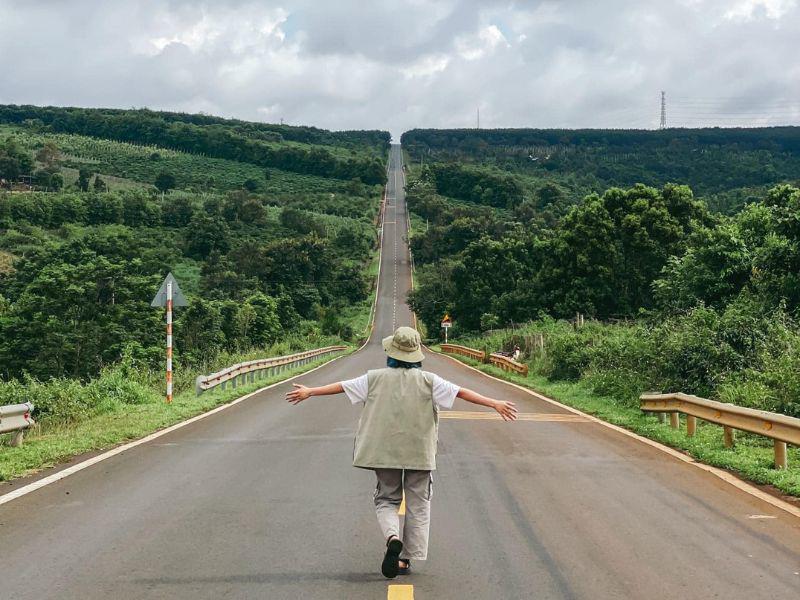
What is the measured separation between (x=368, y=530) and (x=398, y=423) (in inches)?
61.3

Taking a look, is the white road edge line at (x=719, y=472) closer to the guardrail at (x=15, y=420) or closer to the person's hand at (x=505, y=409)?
the person's hand at (x=505, y=409)

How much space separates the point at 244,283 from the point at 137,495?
74.1m

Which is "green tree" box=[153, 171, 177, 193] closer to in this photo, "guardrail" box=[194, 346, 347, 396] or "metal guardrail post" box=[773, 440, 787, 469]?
"guardrail" box=[194, 346, 347, 396]

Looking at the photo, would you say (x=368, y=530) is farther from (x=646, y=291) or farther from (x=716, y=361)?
(x=646, y=291)

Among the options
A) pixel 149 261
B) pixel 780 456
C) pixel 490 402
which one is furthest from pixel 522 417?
pixel 149 261

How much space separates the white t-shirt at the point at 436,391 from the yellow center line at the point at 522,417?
10.2 meters

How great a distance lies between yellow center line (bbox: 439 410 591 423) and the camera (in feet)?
52.4

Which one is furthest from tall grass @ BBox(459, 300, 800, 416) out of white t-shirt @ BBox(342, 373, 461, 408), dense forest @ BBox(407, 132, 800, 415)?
white t-shirt @ BBox(342, 373, 461, 408)

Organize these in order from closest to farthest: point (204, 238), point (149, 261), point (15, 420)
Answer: point (15, 420) → point (149, 261) → point (204, 238)

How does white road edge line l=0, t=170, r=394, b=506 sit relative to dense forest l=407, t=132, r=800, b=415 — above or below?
below

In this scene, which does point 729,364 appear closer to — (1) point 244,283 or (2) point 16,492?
(2) point 16,492

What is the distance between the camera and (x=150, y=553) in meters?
6.12

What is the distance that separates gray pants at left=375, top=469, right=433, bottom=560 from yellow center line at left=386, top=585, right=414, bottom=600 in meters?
0.32

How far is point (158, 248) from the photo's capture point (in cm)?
9100
